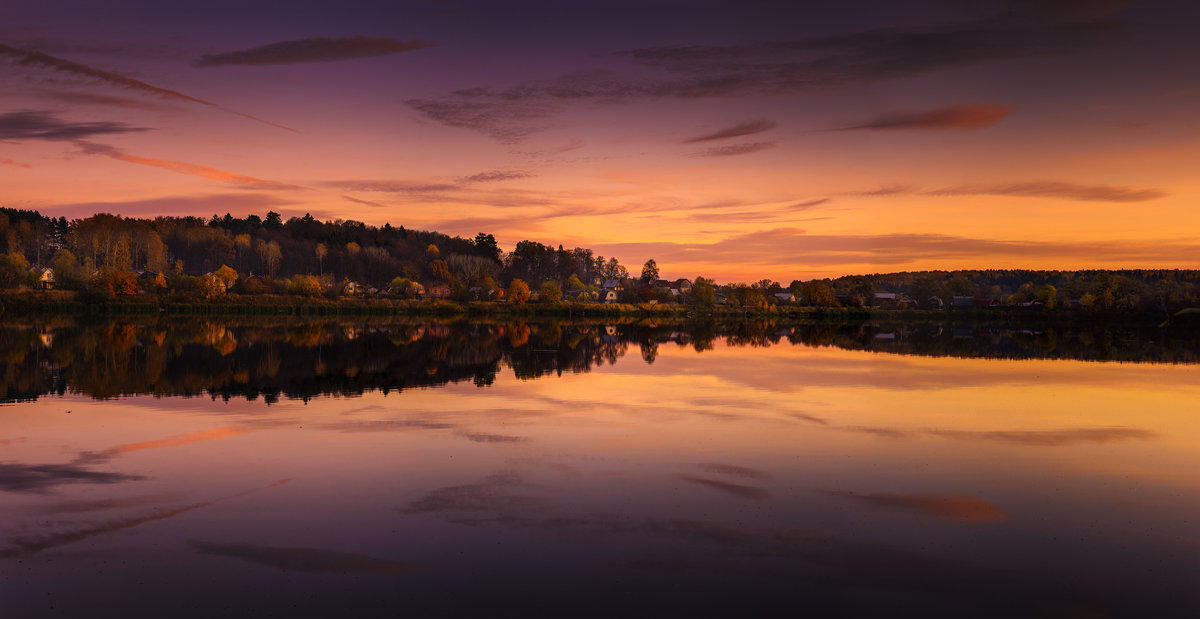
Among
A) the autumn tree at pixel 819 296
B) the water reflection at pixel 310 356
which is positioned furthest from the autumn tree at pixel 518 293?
the water reflection at pixel 310 356

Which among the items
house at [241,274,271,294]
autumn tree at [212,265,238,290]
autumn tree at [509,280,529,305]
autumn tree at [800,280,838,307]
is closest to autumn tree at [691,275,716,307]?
autumn tree at [800,280,838,307]

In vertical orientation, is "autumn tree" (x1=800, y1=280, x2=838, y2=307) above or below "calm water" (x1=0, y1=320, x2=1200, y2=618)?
above

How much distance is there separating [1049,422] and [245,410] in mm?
28191

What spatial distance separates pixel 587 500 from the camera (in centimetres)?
1369

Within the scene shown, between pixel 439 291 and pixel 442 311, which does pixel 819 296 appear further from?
pixel 439 291

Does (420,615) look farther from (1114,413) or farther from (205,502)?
(1114,413)

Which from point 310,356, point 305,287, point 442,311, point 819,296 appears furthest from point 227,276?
point 819,296

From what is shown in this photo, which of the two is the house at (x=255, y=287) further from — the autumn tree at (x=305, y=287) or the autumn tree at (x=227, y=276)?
the autumn tree at (x=305, y=287)

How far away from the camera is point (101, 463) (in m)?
15.9

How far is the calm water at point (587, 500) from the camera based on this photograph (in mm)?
9617

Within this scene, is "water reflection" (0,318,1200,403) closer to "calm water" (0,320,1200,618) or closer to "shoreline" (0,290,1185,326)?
"calm water" (0,320,1200,618)

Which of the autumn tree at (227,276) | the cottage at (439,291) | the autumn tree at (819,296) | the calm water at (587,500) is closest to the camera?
the calm water at (587,500)

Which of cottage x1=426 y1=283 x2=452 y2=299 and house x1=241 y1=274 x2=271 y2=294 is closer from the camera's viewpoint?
house x1=241 y1=274 x2=271 y2=294

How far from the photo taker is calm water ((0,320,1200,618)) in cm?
962
